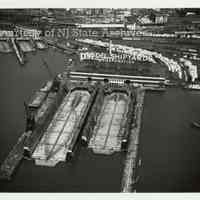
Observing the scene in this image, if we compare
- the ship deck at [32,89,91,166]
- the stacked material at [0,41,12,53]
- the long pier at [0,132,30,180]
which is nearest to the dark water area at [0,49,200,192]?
the long pier at [0,132,30,180]

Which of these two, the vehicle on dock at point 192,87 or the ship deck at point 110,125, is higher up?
the vehicle on dock at point 192,87

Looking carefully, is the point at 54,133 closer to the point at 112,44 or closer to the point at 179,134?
the point at 179,134

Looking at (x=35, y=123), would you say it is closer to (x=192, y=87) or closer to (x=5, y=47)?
(x=5, y=47)

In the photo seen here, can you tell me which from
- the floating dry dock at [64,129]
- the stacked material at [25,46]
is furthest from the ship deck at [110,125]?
the stacked material at [25,46]

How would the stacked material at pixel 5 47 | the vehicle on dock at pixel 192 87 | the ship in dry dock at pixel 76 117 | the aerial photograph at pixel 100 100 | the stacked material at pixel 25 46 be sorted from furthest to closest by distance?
1. the stacked material at pixel 25 46
2. the stacked material at pixel 5 47
3. the vehicle on dock at pixel 192 87
4. the ship in dry dock at pixel 76 117
5. the aerial photograph at pixel 100 100

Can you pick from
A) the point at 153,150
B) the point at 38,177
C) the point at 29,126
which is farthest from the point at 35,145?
the point at 153,150

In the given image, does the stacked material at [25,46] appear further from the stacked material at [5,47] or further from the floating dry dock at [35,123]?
the floating dry dock at [35,123]

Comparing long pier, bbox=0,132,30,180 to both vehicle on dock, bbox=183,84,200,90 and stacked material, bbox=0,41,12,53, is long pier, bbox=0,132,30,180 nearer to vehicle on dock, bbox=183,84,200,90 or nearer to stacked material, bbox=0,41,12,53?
stacked material, bbox=0,41,12,53
